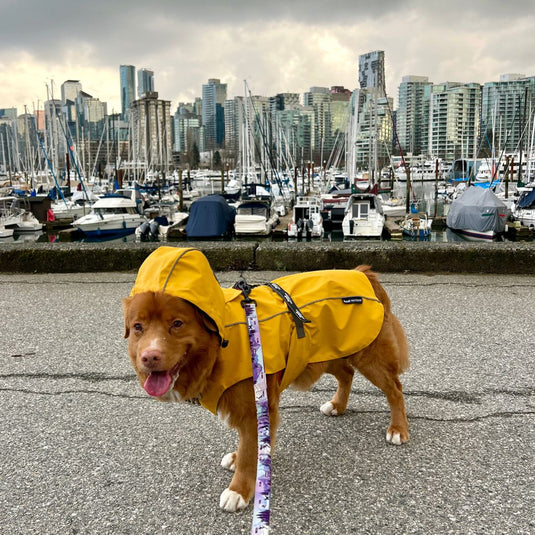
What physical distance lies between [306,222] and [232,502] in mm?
23525

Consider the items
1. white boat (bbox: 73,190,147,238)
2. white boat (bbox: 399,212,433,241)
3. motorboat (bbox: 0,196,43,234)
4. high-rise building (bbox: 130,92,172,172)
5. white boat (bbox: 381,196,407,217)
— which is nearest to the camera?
white boat (bbox: 399,212,433,241)

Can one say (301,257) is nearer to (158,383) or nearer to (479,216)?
(158,383)

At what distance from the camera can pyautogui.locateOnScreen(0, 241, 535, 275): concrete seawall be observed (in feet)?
27.6

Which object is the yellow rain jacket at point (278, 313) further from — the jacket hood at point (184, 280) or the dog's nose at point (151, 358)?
the dog's nose at point (151, 358)

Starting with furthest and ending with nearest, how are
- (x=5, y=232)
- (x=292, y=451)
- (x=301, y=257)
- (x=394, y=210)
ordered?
(x=394, y=210), (x=5, y=232), (x=301, y=257), (x=292, y=451)

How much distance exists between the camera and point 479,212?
2423 centimetres

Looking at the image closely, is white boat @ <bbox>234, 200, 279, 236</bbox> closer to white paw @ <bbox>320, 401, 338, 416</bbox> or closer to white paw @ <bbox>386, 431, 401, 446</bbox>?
white paw @ <bbox>320, 401, 338, 416</bbox>

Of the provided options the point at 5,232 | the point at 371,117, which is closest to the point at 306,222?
the point at 371,117

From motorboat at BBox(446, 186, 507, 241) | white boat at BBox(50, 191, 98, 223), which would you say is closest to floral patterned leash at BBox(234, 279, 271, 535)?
motorboat at BBox(446, 186, 507, 241)

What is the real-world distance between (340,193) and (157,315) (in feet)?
111

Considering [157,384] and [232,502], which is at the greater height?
[157,384]

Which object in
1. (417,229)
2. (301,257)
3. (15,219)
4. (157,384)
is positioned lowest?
(417,229)

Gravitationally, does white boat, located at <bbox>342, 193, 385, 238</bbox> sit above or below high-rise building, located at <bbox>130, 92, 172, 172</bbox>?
below

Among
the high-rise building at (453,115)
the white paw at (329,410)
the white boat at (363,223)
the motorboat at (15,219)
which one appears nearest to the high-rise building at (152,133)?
the motorboat at (15,219)
